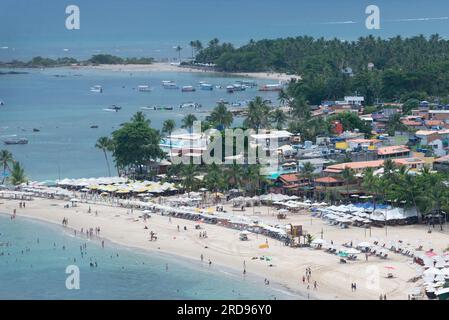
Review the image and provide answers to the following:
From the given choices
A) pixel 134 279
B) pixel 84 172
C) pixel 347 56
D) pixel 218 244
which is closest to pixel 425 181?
pixel 218 244

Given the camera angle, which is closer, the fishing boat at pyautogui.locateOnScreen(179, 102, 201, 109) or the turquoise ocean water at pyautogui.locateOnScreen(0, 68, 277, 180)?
the turquoise ocean water at pyautogui.locateOnScreen(0, 68, 277, 180)

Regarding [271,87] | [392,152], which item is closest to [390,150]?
[392,152]

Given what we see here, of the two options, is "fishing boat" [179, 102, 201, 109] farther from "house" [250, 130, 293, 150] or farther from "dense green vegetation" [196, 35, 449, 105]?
"house" [250, 130, 293, 150]

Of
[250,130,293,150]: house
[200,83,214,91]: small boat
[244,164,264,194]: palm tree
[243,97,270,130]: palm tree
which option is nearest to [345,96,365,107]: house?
[243,97,270,130]: palm tree

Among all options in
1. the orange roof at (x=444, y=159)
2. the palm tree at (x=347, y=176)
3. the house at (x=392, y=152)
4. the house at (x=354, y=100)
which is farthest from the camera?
the house at (x=354, y=100)

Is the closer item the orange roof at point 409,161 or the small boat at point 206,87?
the orange roof at point 409,161

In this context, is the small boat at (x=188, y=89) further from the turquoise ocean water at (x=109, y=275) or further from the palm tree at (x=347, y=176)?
the turquoise ocean water at (x=109, y=275)

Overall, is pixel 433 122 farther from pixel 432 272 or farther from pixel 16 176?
pixel 432 272

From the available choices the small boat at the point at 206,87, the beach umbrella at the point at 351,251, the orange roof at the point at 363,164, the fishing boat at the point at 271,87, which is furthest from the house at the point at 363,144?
the small boat at the point at 206,87
